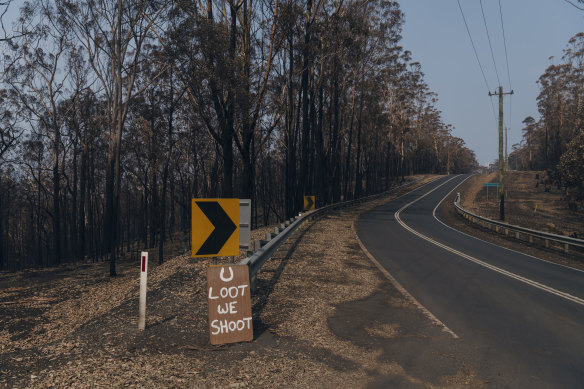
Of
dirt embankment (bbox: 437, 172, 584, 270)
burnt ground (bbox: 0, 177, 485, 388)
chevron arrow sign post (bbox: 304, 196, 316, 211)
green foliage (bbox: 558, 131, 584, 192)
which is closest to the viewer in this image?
burnt ground (bbox: 0, 177, 485, 388)

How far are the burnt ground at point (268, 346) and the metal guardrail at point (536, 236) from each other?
12.0m

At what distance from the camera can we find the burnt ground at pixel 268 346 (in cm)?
488

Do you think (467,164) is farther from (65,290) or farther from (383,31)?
(65,290)

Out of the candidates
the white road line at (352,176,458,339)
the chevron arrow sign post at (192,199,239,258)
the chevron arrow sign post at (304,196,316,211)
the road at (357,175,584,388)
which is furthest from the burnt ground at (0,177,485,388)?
the chevron arrow sign post at (304,196,316,211)

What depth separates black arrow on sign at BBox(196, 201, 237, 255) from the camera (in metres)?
6.62

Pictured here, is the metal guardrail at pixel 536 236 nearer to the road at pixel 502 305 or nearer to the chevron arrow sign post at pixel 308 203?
the road at pixel 502 305

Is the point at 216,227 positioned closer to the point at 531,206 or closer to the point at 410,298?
the point at 410,298

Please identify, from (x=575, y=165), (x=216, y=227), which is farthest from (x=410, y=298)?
(x=575, y=165)

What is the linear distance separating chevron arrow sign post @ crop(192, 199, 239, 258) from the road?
12.1 feet

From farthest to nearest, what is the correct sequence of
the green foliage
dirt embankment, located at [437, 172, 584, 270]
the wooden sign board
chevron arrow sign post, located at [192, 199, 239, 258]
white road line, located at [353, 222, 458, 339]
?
the green foliage, dirt embankment, located at [437, 172, 584, 270], white road line, located at [353, 222, 458, 339], chevron arrow sign post, located at [192, 199, 239, 258], the wooden sign board

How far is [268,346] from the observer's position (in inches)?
235

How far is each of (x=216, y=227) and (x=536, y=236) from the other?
63.0 ft

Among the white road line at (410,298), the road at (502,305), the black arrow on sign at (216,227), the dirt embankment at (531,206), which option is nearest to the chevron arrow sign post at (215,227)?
the black arrow on sign at (216,227)

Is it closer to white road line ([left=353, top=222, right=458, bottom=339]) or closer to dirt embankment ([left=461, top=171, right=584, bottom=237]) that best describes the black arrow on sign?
white road line ([left=353, top=222, right=458, bottom=339])
